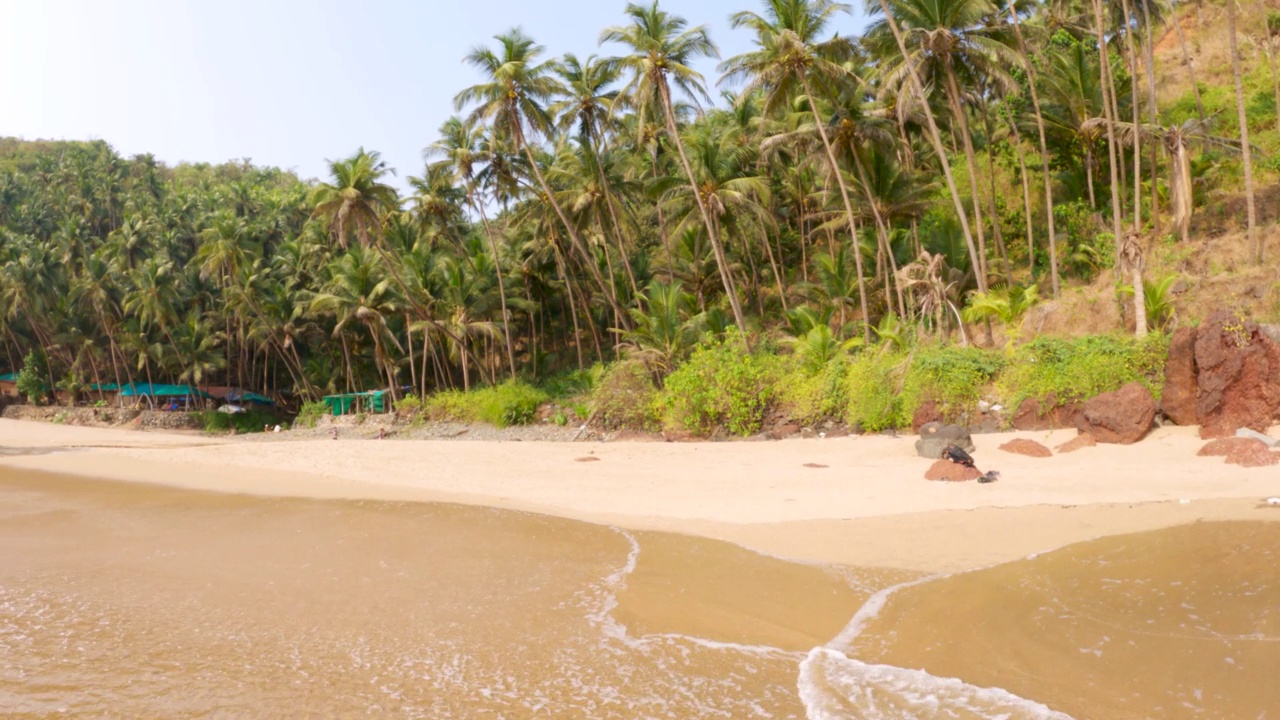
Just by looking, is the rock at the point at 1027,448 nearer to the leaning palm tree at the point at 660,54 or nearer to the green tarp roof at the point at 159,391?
the leaning palm tree at the point at 660,54

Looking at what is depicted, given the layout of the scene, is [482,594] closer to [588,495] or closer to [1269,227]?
[588,495]

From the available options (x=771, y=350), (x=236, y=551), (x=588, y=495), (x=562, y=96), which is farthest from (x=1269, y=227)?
(x=236, y=551)

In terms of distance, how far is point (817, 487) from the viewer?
1126cm

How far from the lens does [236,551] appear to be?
9250 millimetres

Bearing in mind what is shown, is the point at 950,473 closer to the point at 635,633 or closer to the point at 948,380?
the point at 948,380

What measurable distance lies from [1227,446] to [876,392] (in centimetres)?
663

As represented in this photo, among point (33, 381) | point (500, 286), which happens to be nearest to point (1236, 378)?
point (500, 286)

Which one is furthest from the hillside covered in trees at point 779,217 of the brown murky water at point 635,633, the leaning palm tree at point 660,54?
the brown murky water at point 635,633

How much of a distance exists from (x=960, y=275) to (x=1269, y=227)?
23.4 feet

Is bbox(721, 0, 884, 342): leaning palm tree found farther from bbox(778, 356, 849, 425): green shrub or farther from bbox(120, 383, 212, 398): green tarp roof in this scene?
bbox(120, 383, 212, 398): green tarp roof

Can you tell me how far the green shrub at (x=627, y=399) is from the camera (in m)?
21.5

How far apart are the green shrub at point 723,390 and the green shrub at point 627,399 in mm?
1188

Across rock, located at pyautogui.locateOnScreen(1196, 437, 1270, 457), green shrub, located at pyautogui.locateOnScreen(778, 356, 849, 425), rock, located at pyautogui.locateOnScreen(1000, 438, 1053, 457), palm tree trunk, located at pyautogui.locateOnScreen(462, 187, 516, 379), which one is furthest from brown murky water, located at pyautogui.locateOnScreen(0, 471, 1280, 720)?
palm tree trunk, located at pyautogui.locateOnScreen(462, 187, 516, 379)

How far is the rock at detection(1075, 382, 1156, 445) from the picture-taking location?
11805 mm
